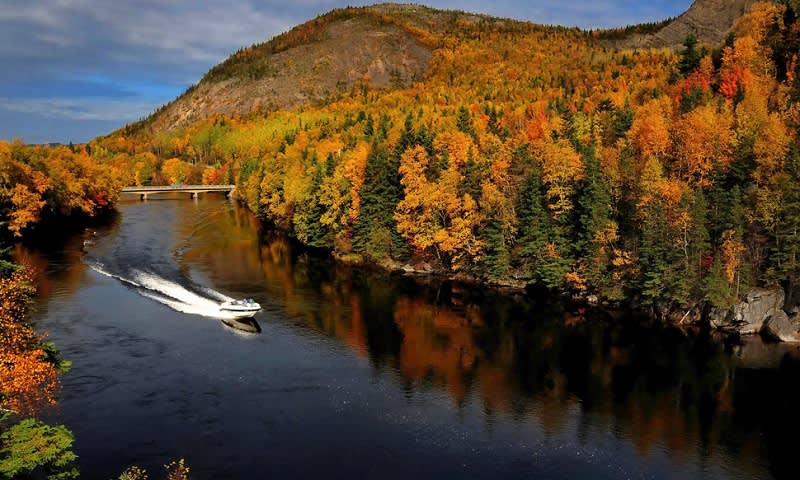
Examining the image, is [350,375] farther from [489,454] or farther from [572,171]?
[572,171]

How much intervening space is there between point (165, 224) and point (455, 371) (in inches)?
4053

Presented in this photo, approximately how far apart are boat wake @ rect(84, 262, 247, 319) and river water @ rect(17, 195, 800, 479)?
1.17 ft

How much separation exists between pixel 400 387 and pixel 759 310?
134 ft

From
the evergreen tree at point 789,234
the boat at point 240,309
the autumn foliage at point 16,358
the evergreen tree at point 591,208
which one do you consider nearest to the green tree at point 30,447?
the autumn foliage at point 16,358

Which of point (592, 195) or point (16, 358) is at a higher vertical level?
point (592, 195)

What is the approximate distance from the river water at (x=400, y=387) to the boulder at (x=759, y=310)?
3603mm

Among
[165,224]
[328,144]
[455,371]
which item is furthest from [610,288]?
[165,224]

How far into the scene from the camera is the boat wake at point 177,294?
74.2 metres

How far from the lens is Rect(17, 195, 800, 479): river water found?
42625 mm

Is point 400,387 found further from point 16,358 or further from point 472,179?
point 472,179

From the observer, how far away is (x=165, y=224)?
142375 mm

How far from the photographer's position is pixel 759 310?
68188 mm

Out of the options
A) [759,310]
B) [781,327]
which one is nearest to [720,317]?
[759,310]

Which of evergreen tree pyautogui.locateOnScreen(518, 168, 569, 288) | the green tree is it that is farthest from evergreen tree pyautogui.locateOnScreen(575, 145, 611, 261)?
the green tree
